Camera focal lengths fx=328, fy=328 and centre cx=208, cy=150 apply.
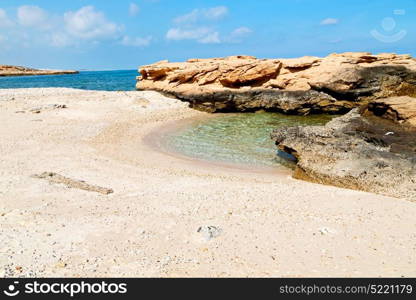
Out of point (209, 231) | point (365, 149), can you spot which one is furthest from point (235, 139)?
point (209, 231)

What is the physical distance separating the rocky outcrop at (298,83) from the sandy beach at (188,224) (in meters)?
16.2

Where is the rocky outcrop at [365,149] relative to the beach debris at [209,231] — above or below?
above

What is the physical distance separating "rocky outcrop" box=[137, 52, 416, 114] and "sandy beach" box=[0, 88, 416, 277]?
53.1ft

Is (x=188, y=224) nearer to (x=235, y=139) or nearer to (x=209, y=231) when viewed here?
(x=209, y=231)

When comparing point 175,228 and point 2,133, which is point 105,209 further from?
point 2,133

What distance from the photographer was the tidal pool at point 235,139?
13.5 meters

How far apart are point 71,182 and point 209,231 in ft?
15.2

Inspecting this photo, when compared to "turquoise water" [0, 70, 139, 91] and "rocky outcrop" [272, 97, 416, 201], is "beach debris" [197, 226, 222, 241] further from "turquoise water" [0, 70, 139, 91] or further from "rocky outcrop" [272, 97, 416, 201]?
"turquoise water" [0, 70, 139, 91]

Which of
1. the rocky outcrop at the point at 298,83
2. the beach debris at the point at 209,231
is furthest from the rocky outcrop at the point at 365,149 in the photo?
the rocky outcrop at the point at 298,83

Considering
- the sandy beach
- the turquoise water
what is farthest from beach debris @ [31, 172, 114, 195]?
the turquoise water

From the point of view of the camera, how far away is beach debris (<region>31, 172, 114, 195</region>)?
8.31 m

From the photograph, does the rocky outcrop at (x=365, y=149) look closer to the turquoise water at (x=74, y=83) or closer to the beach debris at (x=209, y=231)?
the beach debris at (x=209, y=231)

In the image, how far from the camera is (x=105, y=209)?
23.2ft

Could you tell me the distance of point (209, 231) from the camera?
592 centimetres
